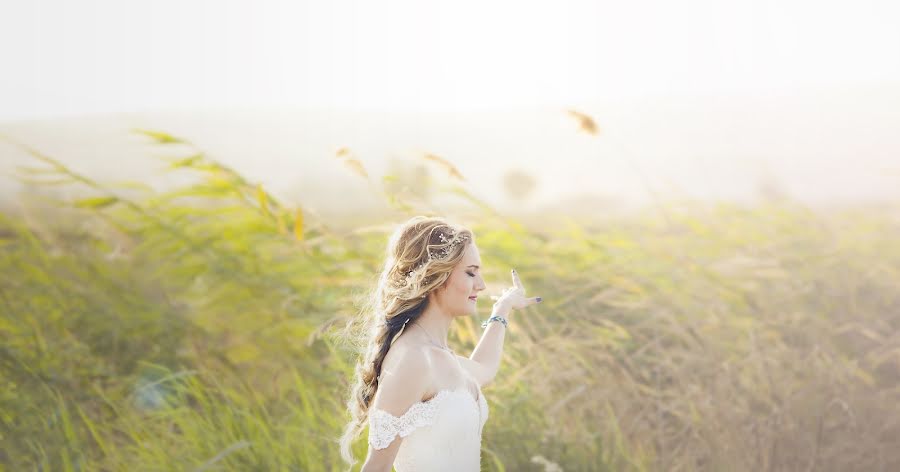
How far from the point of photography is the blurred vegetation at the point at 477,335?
10.7ft

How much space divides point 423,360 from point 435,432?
0.15m

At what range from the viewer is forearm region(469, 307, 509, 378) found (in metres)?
2.38

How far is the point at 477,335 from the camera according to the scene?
11.8 feet

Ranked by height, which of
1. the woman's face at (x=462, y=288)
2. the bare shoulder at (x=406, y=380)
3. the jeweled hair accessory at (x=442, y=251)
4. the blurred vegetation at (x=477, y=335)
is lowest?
the blurred vegetation at (x=477, y=335)

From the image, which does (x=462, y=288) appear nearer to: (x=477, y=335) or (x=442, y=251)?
(x=442, y=251)

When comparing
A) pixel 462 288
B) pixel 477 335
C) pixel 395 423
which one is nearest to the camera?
pixel 395 423

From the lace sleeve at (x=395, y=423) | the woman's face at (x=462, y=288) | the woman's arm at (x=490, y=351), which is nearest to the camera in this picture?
the lace sleeve at (x=395, y=423)

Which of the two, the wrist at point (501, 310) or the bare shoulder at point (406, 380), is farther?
the wrist at point (501, 310)

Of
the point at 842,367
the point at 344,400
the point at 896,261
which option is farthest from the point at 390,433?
the point at 896,261

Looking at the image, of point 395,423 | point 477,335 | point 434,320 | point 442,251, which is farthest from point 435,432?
point 477,335

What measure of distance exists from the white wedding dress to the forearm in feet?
0.98

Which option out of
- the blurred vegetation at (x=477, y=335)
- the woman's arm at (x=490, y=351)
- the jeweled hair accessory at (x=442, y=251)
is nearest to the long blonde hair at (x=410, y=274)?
the jeweled hair accessory at (x=442, y=251)

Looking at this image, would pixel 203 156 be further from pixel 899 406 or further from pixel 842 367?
pixel 899 406

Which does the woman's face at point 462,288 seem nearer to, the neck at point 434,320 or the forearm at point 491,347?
the neck at point 434,320
